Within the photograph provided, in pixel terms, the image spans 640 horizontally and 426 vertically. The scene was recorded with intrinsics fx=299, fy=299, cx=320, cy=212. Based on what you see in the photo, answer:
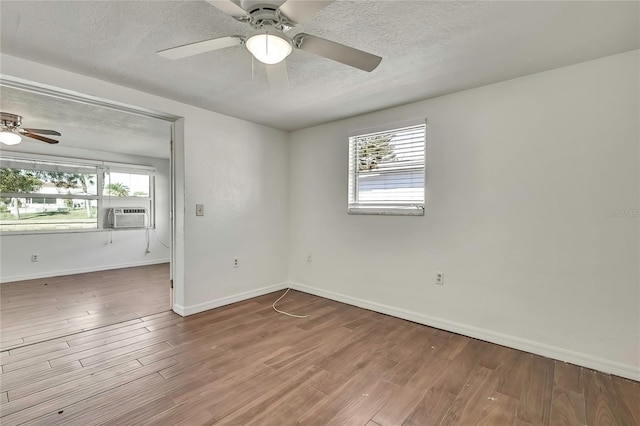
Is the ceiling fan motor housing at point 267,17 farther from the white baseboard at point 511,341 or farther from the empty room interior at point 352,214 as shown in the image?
the white baseboard at point 511,341

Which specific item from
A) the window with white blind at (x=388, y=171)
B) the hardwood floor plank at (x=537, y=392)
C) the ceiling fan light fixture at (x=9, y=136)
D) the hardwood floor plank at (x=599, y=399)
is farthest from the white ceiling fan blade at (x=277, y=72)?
the ceiling fan light fixture at (x=9, y=136)

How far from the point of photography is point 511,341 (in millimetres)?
2459

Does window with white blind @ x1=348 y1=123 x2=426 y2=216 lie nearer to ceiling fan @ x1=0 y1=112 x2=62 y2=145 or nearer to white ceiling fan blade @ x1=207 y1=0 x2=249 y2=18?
white ceiling fan blade @ x1=207 y1=0 x2=249 y2=18

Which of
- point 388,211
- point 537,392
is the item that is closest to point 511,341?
point 537,392

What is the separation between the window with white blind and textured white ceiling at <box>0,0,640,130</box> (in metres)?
0.53

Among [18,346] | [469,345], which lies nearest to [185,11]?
[18,346]

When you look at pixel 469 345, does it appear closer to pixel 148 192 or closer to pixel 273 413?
pixel 273 413

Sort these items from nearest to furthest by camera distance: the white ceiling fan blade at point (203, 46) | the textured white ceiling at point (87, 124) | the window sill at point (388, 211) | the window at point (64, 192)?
the white ceiling fan blade at point (203, 46) < the window sill at point (388, 211) < the textured white ceiling at point (87, 124) < the window at point (64, 192)

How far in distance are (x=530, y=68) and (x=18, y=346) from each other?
4.62m

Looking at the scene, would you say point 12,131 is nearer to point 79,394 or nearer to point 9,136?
point 9,136

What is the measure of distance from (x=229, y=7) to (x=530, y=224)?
8.35 ft

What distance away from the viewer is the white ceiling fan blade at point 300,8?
1267 millimetres

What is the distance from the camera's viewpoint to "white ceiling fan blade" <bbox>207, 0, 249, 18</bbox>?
1249 millimetres

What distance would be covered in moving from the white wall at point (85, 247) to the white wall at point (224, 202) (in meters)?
3.26
